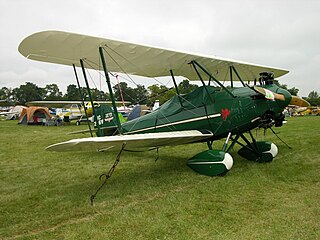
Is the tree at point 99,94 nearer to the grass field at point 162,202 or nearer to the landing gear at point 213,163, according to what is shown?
the grass field at point 162,202

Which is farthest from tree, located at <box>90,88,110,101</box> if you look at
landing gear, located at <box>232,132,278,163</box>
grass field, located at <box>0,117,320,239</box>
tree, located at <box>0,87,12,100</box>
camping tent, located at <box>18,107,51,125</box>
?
tree, located at <box>0,87,12,100</box>

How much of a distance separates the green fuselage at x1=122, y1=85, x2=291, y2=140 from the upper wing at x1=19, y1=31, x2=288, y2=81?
2.60 feet

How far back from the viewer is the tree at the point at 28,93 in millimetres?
98625

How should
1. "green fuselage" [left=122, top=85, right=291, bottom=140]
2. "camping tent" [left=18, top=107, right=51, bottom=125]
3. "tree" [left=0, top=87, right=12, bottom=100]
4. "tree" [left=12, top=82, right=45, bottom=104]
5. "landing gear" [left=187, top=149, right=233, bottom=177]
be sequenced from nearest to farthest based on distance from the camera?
"landing gear" [left=187, top=149, right=233, bottom=177] → "green fuselage" [left=122, top=85, right=291, bottom=140] → "camping tent" [left=18, top=107, right=51, bottom=125] → "tree" [left=12, top=82, right=45, bottom=104] → "tree" [left=0, top=87, right=12, bottom=100]

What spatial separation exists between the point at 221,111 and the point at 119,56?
242cm

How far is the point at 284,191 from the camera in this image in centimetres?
393

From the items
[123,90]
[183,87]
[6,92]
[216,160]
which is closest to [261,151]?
[216,160]

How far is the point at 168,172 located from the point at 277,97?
271 centimetres

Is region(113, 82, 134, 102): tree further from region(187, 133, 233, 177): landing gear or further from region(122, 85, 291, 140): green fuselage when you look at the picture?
region(187, 133, 233, 177): landing gear

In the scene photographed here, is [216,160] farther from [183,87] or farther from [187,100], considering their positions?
[183,87]

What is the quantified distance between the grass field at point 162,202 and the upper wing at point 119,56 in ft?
7.78

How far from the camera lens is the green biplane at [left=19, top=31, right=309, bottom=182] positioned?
4.55 meters

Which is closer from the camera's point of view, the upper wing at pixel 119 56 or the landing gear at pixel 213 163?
the upper wing at pixel 119 56

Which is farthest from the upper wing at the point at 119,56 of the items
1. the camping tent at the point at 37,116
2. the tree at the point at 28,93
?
the tree at the point at 28,93
